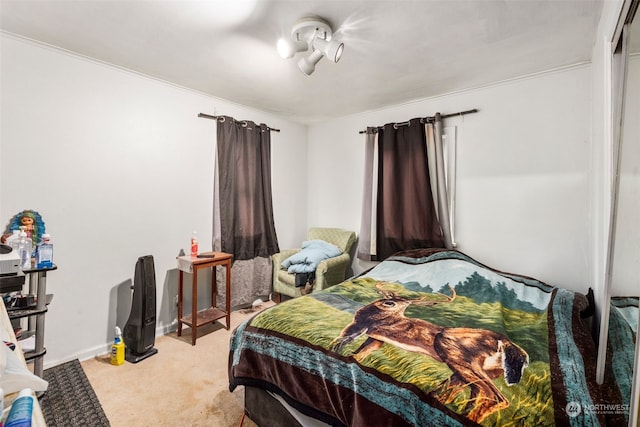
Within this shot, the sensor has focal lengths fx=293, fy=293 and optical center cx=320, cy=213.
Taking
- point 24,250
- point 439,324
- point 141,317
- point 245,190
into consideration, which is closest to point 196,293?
point 141,317

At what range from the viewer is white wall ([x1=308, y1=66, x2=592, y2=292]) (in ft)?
8.08

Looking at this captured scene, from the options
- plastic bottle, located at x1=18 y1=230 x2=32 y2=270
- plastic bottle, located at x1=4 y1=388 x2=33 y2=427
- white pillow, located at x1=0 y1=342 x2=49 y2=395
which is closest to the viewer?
plastic bottle, located at x1=4 y1=388 x2=33 y2=427

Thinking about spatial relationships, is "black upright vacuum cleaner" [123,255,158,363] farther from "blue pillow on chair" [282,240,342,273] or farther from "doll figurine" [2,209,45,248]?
"blue pillow on chair" [282,240,342,273]

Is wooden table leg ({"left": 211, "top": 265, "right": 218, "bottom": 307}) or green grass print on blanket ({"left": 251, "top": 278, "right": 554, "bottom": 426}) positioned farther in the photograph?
wooden table leg ({"left": 211, "top": 265, "right": 218, "bottom": 307})

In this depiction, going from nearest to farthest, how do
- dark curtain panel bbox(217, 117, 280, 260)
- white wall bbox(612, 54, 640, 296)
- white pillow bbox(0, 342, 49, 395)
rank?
white pillow bbox(0, 342, 49, 395) → white wall bbox(612, 54, 640, 296) → dark curtain panel bbox(217, 117, 280, 260)

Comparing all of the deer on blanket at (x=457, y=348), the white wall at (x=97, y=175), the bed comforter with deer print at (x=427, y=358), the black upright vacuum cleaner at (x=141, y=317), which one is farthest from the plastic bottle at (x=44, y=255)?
the deer on blanket at (x=457, y=348)

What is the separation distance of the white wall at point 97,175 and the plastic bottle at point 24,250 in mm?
288

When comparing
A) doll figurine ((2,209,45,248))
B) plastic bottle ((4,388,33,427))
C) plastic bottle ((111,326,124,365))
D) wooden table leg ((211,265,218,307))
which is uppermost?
doll figurine ((2,209,45,248))

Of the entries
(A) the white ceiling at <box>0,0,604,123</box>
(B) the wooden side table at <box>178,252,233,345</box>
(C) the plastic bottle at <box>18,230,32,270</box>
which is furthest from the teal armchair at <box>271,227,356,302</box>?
(C) the plastic bottle at <box>18,230,32,270</box>

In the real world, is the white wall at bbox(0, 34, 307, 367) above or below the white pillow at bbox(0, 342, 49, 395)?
above

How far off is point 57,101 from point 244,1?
173 centimetres

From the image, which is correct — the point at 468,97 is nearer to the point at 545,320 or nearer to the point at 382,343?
the point at 545,320

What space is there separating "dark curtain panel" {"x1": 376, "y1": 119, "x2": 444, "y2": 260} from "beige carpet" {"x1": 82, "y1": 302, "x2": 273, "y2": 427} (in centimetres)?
210

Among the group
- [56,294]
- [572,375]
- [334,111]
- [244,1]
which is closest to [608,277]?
[572,375]
